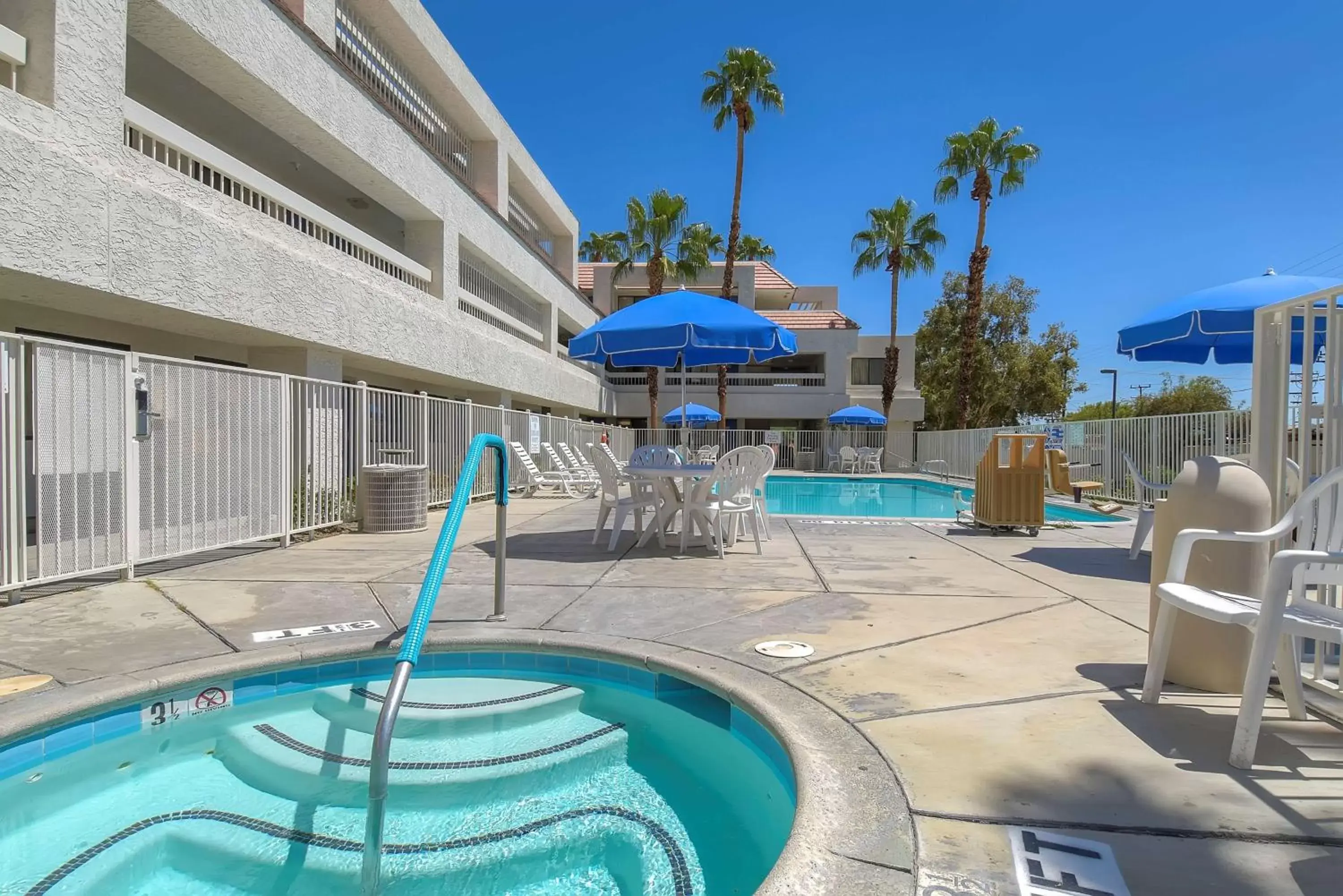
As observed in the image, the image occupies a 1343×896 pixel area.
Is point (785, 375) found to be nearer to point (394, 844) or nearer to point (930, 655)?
point (930, 655)

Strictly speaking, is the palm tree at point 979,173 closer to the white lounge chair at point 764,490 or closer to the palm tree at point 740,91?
the palm tree at point 740,91

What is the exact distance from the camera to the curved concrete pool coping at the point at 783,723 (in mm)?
1864

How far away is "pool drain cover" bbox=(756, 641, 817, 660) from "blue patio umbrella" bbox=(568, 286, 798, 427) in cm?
381

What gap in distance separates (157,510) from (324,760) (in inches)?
168

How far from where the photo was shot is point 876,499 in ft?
57.4

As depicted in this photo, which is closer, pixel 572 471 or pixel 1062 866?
pixel 1062 866

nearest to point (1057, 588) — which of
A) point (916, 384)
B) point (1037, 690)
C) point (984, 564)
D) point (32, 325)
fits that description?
point (984, 564)

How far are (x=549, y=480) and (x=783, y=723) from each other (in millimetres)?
13239

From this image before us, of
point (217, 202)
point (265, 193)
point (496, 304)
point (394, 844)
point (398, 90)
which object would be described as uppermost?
point (398, 90)

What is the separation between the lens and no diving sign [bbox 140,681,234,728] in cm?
328

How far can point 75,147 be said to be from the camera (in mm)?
6473

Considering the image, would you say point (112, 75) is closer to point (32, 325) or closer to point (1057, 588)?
point (32, 325)

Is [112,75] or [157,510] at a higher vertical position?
[112,75]

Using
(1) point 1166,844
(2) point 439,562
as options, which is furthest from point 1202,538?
(2) point 439,562
